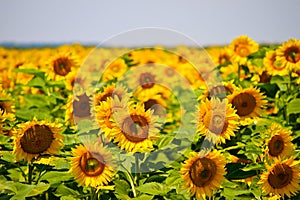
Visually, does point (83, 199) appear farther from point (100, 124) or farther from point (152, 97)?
point (152, 97)

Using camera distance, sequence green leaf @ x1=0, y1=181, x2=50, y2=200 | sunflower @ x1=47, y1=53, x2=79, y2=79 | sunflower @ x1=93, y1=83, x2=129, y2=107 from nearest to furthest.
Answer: green leaf @ x1=0, y1=181, x2=50, y2=200 < sunflower @ x1=93, y1=83, x2=129, y2=107 < sunflower @ x1=47, y1=53, x2=79, y2=79

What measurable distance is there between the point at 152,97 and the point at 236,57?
40.6 inches

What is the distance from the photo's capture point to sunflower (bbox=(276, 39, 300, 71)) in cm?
435

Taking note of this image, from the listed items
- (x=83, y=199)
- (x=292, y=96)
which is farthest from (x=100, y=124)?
(x=292, y=96)

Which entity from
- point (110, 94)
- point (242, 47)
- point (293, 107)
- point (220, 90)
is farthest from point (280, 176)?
point (242, 47)

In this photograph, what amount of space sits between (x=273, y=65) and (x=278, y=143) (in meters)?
1.56

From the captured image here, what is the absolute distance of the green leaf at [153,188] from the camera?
2703mm

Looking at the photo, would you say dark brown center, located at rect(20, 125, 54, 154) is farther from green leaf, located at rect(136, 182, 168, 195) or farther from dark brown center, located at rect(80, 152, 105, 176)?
green leaf, located at rect(136, 182, 168, 195)

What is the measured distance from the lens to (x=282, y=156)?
3.06 m

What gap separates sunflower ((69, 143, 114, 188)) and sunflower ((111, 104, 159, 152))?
0.12 m

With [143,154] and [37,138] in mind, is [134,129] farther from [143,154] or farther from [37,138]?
[37,138]

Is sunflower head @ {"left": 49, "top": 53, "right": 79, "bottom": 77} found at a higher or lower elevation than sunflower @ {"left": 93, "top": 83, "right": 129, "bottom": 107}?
higher

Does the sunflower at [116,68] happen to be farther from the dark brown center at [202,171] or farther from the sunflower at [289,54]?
the dark brown center at [202,171]

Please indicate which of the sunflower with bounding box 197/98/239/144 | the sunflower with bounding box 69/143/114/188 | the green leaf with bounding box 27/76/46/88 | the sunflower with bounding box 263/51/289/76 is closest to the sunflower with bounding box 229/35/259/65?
the sunflower with bounding box 263/51/289/76
